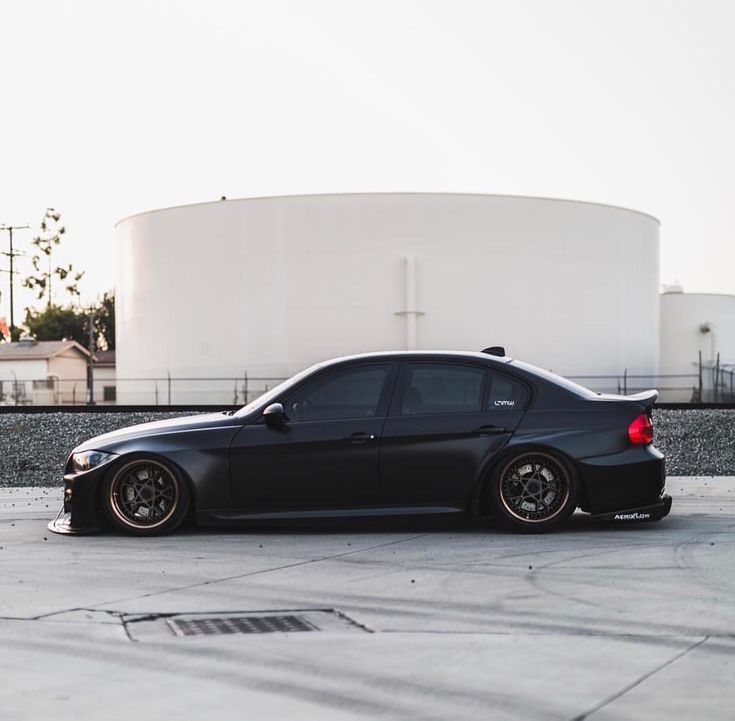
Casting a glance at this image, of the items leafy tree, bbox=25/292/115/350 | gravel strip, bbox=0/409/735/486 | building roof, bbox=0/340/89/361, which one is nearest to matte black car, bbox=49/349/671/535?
gravel strip, bbox=0/409/735/486

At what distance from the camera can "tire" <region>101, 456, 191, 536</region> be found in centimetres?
848

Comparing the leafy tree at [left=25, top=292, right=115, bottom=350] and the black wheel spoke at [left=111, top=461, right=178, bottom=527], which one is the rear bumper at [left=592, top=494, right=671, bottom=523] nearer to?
the black wheel spoke at [left=111, top=461, right=178, bottom=527]

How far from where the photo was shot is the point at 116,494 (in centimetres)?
855

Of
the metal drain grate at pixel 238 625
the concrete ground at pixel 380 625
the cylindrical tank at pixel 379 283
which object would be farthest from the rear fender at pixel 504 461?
the cylindrical tank at pixel 379 283

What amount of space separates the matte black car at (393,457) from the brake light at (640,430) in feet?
0.04

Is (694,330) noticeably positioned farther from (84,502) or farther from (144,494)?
(84,502)

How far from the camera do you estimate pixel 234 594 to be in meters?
6.14

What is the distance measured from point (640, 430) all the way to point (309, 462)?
2387 mm

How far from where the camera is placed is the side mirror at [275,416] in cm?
842

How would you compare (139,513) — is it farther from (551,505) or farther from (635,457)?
(635,457)

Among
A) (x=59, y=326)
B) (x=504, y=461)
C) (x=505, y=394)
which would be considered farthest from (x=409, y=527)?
(x=59, y=326)

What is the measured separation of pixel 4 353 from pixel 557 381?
208 feet

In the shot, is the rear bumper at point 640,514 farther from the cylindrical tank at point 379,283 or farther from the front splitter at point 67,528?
the cylindrical tank at point 379,283

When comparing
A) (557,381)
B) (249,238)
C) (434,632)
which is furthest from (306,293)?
(434,632)
